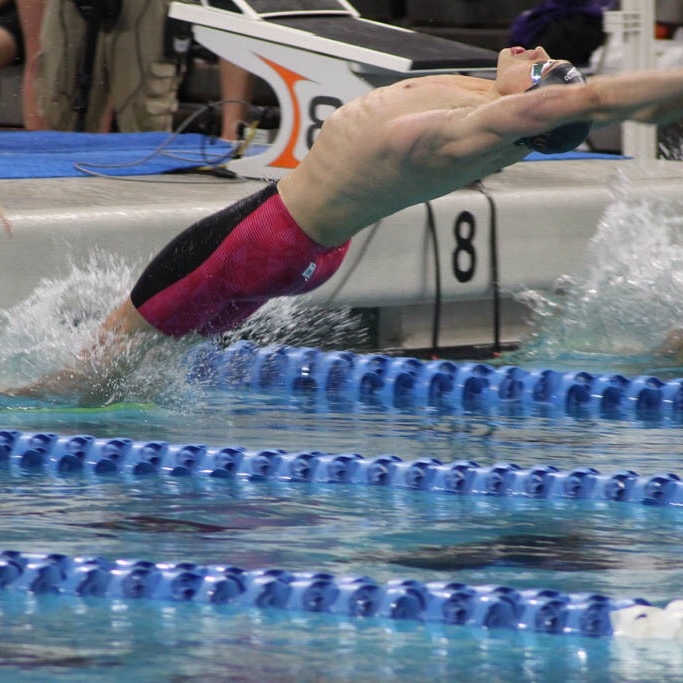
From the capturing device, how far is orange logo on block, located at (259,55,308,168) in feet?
19.8

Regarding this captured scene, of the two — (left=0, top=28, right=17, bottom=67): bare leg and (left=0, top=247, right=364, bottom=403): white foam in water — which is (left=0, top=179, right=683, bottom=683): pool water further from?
(left=0, top=28, right=17, bottom=67): bare leg

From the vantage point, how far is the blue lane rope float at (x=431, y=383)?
4.75m

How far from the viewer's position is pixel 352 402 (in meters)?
4.85

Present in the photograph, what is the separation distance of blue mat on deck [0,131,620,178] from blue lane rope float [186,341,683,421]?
1.34m

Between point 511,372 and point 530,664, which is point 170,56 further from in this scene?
point 530,664

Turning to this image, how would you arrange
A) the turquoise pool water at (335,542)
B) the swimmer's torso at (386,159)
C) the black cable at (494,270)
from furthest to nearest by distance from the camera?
the black cable at (494,270), the swimmer's torso at (386,159), the turquoise pool water at (335,542)

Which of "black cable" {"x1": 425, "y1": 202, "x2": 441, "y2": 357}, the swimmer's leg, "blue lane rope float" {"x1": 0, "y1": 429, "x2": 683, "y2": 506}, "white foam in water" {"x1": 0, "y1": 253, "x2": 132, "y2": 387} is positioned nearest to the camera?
"blue lane rope float" {"x1": 0, "y1": 429, "x2": 683, "y2": 506}

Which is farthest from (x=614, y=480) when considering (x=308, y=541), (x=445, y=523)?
(x=308, y=541)

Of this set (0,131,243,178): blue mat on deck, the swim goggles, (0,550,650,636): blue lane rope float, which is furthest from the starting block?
(0,550,650,636): blue lane rope float

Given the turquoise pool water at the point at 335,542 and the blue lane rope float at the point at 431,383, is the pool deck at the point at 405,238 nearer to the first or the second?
the blue lane rope float at the point at 431,383

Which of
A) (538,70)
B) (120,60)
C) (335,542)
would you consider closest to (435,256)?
(538,70)

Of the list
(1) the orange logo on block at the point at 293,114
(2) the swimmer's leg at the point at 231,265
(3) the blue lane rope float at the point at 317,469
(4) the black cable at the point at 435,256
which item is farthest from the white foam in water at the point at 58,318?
(4) the black cable at the point at 435,256

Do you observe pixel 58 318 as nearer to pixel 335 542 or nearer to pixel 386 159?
pixel 386 159

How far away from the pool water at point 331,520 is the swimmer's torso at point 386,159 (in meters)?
0.63
